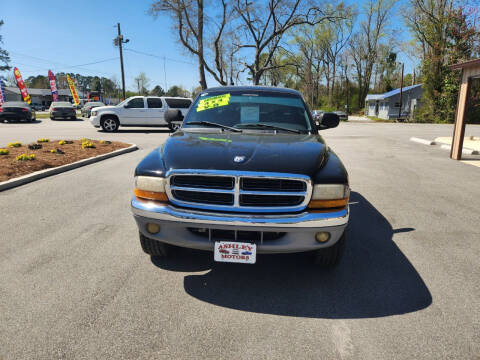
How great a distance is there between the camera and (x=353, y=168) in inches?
348

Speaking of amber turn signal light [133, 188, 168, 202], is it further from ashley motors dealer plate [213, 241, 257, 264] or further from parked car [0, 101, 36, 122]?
parked car [0, 101, 36, 122]

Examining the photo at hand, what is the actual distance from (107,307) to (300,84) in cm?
8379

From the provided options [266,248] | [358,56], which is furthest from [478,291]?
[358,56]

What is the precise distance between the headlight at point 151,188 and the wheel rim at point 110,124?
16930 mm

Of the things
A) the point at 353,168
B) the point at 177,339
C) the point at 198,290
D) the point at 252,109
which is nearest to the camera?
the point at 177,339

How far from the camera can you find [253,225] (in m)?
2.59

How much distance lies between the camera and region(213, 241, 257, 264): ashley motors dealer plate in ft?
8.66

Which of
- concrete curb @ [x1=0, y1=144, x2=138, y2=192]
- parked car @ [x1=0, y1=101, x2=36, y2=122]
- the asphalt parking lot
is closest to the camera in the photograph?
the asphalt parking lot

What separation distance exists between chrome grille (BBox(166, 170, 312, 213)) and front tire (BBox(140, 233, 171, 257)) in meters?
0.72

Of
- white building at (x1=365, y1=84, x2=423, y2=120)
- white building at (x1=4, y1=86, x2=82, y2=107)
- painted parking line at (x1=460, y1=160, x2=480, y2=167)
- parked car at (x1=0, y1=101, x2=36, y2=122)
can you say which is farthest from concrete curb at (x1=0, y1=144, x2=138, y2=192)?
white building at (x1=4, y1=86, x2=82, y2=107)

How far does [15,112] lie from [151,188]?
27.9m

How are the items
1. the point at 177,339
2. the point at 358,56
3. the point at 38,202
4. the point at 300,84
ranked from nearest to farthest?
the point at 177,339 < the point at 38,202 < the point at 358,56 < the point at 300,84

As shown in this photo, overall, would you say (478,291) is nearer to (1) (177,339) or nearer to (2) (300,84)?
(1) (177,339)

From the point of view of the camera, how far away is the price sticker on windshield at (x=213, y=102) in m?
4.29
